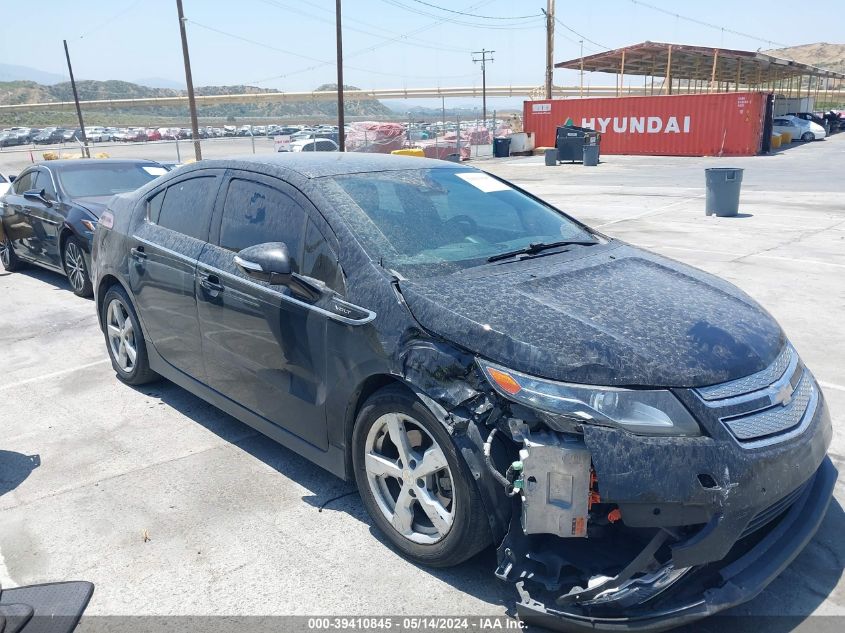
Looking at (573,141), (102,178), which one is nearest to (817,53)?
(573,141)

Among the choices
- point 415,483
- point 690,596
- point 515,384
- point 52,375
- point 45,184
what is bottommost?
point 52,375

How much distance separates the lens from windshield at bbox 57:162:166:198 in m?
8.83

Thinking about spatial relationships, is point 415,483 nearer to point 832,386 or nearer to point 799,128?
point 832,386

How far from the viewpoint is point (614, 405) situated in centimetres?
252

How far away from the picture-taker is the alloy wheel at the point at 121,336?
5234 millimetres

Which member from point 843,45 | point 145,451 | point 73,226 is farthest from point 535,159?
point 843,45

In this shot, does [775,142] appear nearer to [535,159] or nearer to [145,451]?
[535,159]

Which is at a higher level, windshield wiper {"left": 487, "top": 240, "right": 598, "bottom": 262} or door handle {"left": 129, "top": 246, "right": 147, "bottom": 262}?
windshield wiper {"left": 487, "top": 240, "right": 598, "bottom": 262}

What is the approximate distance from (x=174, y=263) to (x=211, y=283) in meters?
0.52

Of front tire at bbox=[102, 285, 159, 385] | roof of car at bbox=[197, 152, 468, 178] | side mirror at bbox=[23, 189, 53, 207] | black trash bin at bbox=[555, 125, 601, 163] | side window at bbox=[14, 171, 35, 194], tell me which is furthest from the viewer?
black trash bin at bbox=[555, 125, 601, 163]

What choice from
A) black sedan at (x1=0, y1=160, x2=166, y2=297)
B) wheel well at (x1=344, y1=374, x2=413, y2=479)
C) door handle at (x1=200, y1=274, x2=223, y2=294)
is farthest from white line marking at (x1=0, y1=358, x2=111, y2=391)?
wheel well at (x1=344, y1=374, x2=413, y2=479)

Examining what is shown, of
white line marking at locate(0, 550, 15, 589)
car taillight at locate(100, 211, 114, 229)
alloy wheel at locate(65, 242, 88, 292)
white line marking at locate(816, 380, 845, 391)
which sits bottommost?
white line marking at locate(816, 380, 845, 391)

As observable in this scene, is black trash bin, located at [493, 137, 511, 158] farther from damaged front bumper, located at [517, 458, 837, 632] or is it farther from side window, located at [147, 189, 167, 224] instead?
damaged front bumper, located at [517, 458, 837, 632]

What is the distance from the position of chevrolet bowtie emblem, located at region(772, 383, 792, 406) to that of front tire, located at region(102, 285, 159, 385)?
13.2ft
